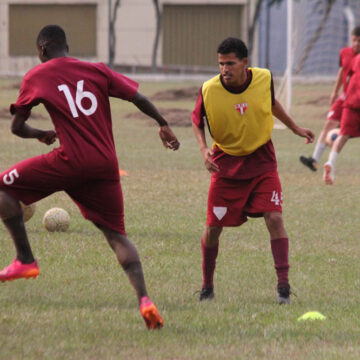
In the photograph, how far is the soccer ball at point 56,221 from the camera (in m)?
9.47

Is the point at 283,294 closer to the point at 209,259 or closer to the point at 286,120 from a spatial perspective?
the point at 209,259

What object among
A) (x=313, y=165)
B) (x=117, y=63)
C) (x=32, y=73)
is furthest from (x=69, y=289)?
(x=117, y=63)

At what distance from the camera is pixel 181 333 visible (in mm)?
5449

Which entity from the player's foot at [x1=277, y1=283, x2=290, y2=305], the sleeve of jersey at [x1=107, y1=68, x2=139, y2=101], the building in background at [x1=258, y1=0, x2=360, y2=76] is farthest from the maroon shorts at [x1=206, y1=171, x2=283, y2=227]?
the building in background at [x1=258, y1=0, x2=360, y2=76]

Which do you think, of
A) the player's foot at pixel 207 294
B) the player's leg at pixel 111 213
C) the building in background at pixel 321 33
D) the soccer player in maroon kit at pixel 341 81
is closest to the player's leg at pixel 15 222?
the player's leg at pixel 111 213

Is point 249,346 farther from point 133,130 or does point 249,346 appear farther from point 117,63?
point 117,63

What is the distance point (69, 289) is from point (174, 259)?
5.28ft

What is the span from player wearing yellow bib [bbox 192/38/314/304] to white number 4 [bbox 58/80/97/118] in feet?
4.01

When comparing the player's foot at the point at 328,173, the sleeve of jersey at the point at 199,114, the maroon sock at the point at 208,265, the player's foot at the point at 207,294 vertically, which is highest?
the sleeve of jersey at the point at 199,114

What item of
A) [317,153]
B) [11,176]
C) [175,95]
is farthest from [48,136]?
[175,95]

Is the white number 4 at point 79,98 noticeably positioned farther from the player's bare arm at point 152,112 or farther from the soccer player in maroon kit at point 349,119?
the soccer player in maroon kit at point 349,119

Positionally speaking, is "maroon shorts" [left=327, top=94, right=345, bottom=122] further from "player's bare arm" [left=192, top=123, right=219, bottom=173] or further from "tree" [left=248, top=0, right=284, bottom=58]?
"tree" [left=248, top=0, right=284, bottom=58]

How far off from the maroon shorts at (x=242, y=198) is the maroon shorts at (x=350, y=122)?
7251 mm

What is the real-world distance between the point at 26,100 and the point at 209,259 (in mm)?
2023
